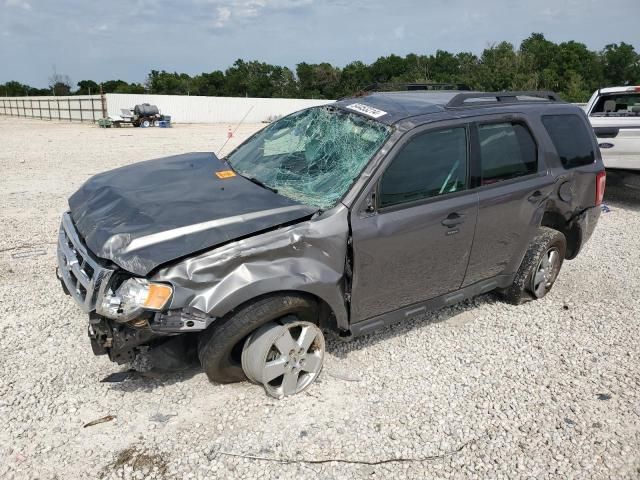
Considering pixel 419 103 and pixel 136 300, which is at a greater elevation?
pixel 419 103

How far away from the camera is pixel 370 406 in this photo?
128 inches

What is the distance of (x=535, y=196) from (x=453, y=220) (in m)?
1.08

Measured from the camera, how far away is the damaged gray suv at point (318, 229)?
2795 mm

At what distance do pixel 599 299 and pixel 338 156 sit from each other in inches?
127

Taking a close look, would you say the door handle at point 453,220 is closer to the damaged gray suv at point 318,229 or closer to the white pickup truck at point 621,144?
the damaged gray suv at point 318,229

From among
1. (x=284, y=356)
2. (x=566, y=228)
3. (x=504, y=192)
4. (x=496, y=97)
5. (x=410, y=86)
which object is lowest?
(x=284, y=356)

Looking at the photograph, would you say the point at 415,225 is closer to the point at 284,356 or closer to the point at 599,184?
the point at 284,356

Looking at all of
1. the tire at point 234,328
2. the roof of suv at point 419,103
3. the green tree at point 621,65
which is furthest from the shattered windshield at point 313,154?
the green tree at point 621,65

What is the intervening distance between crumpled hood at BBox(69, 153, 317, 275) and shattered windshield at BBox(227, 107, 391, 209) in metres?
0.21

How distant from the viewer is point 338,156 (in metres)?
3.66

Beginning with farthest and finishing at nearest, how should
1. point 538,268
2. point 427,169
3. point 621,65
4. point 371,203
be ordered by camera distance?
point 621,65, point 538,268, point 427,169, point 371,203

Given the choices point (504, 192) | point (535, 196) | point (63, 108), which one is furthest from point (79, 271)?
point (63, 108)

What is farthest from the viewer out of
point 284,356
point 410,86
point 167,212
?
point 410,86

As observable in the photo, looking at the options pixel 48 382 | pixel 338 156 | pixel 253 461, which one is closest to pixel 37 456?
pixel 48 382
